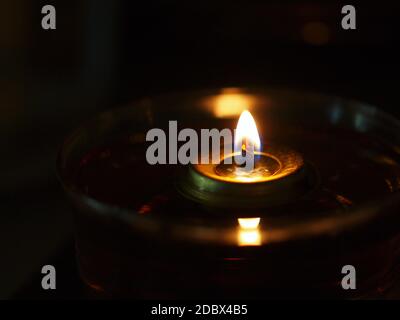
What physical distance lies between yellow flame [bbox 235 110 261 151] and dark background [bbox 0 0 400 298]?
37 cm

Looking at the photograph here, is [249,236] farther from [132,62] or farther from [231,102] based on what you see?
[132,62]

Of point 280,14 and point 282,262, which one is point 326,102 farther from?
point 280,14

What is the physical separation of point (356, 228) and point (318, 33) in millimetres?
541

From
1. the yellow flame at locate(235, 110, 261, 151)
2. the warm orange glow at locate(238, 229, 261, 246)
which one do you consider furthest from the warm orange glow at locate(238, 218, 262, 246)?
the yellow flame at locate(235, 110, 261, 151)

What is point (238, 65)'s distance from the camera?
0.89 meters

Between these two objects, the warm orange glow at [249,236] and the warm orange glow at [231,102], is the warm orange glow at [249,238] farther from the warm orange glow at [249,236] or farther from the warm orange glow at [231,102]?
the warm orange glow at [231,102]

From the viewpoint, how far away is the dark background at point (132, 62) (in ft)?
2.69

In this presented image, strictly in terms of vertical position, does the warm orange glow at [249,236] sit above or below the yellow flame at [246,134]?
below

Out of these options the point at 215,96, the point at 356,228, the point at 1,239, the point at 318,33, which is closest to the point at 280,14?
the point at 318,33

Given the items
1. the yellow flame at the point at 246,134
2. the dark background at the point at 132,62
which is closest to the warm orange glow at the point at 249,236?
the yellow flame at the point at 246,134

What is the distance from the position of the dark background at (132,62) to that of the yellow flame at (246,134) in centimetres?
37

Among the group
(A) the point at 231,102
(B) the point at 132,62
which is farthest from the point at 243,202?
(B) the point at 132,62

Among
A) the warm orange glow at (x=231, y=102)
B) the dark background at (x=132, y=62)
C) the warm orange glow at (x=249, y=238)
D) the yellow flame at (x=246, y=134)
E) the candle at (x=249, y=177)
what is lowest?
the warm orange glow at (x=249, y=238)

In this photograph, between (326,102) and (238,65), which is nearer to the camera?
(326,102)
